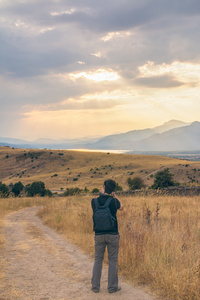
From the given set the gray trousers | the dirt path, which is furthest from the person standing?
the dirt path

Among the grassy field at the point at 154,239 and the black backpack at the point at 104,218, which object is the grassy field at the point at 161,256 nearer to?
the grassy field at the point at 154,239

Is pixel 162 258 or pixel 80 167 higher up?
pixel 162 258

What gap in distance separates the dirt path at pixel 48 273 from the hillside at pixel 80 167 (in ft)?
184

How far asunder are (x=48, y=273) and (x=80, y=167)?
93.8m

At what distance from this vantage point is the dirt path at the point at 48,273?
19.1ft

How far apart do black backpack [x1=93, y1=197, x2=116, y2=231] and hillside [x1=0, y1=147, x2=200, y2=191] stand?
60337 millimetres

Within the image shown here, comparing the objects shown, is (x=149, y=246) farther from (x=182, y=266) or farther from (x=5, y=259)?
(x=5, y=259)

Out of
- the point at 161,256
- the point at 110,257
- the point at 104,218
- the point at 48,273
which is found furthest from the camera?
the point at 48,273

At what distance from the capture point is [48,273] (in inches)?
283

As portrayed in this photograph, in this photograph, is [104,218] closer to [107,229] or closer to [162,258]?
[107,229]

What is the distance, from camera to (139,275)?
6.55m

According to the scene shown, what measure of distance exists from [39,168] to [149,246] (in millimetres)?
101265

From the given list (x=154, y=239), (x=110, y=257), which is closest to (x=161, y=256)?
(x=154, y=239)

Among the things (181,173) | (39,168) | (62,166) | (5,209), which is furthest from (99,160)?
(5,209)
